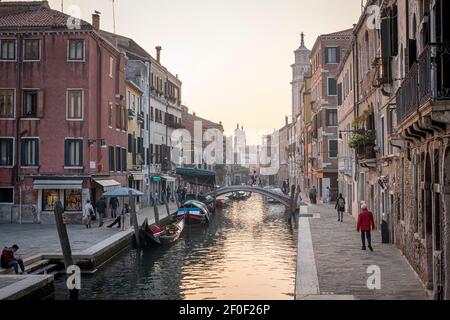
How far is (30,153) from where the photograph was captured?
28.2 metres

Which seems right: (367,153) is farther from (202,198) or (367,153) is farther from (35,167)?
(202,198)

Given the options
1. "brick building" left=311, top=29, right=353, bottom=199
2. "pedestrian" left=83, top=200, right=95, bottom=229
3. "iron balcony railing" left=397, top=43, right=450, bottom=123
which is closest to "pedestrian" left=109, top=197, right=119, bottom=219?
"pedestrian" left=83, top=200, right=95, bottom=229

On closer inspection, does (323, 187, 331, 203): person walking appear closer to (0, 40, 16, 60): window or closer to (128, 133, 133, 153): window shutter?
(128, 133, 133, 153): window shutter

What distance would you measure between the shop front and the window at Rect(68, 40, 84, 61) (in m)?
5.88

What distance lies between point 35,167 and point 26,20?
7291 millimetres

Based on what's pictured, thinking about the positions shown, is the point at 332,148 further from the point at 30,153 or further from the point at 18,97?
the point at 18,97

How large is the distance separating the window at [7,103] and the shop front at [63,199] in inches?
143

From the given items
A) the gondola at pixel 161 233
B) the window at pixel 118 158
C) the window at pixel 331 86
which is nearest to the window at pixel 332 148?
the window at pixel 331 86

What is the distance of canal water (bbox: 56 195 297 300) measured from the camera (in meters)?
15.5

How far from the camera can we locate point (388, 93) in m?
17.4

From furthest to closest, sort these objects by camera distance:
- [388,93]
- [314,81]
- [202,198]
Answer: [314,81] < [202,198] < [388,93]

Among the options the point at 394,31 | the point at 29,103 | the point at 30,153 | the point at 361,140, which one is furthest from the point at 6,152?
the point at 394,31

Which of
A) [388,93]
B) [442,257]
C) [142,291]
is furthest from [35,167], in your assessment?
[442,257]

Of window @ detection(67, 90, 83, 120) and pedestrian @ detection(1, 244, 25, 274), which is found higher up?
window @ detection(67, 90, 83, 120)
